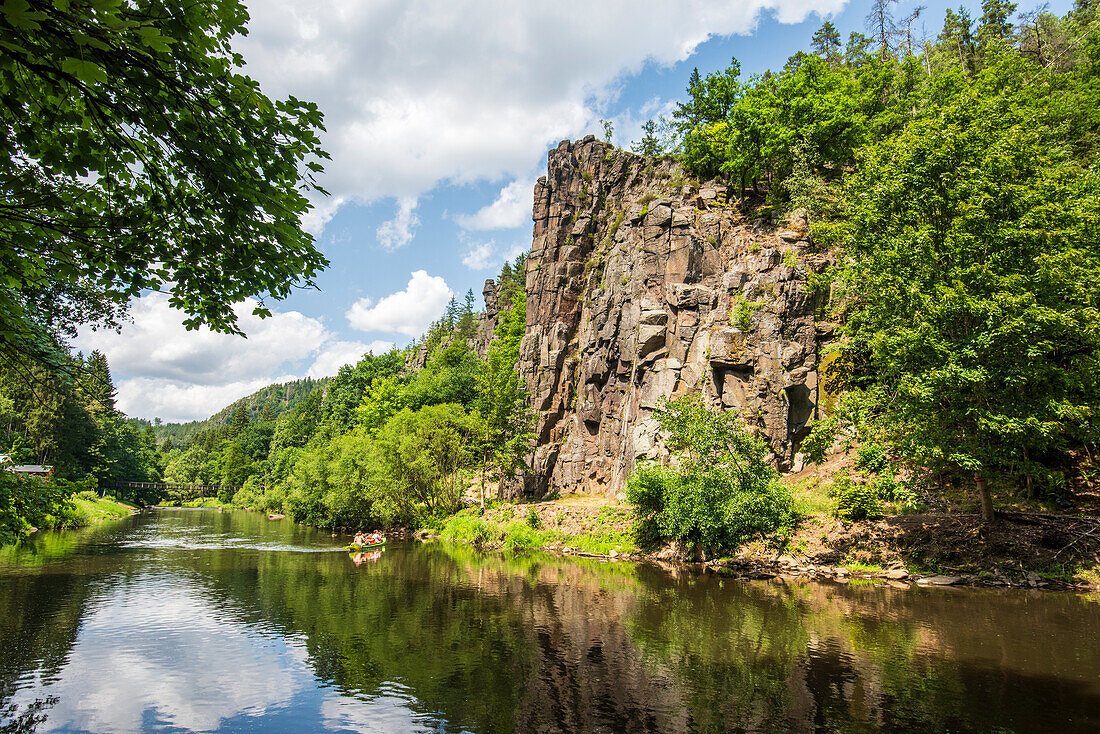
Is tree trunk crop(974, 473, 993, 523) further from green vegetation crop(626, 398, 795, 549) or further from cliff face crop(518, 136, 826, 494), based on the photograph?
cliff face crop(518, 136, 826, 494)

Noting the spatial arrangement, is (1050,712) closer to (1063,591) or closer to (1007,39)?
(1063,591)

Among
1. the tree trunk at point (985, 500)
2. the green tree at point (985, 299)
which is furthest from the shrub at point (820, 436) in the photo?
the tree trunk at point (985, 500)

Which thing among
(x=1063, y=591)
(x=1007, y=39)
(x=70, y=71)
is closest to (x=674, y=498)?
(x=1063, y=591)

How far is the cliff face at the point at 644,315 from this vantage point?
36469 millimetres

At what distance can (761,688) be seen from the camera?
11430 millimetres

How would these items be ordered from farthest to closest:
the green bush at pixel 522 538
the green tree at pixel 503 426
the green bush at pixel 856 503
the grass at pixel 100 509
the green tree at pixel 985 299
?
the grass at pixel 100 509 < the green tree at pixel 503 426 < the green bush at pixel 522 538 < the green bush at pixel 856 503 < the green tree at pixel 985 299

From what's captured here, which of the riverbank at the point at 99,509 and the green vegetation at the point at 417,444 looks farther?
the riverbank at the point at 99,509

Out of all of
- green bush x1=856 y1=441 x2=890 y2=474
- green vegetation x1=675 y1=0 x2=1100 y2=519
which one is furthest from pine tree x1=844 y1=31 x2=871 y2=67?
green bush x1=856 y1=441 x2=890 y2=474

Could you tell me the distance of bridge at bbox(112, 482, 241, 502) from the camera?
317 feet

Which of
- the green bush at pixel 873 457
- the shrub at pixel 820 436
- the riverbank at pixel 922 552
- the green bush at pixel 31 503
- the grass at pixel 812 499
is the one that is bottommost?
the riverbank at pixel 922 552

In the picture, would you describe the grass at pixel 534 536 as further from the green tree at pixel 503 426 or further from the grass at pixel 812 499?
the grass at pixel 812 499

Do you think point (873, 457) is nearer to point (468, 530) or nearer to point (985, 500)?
point (985, 500)

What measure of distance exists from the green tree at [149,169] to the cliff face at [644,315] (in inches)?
1313

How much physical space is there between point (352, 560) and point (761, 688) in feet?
89.1
